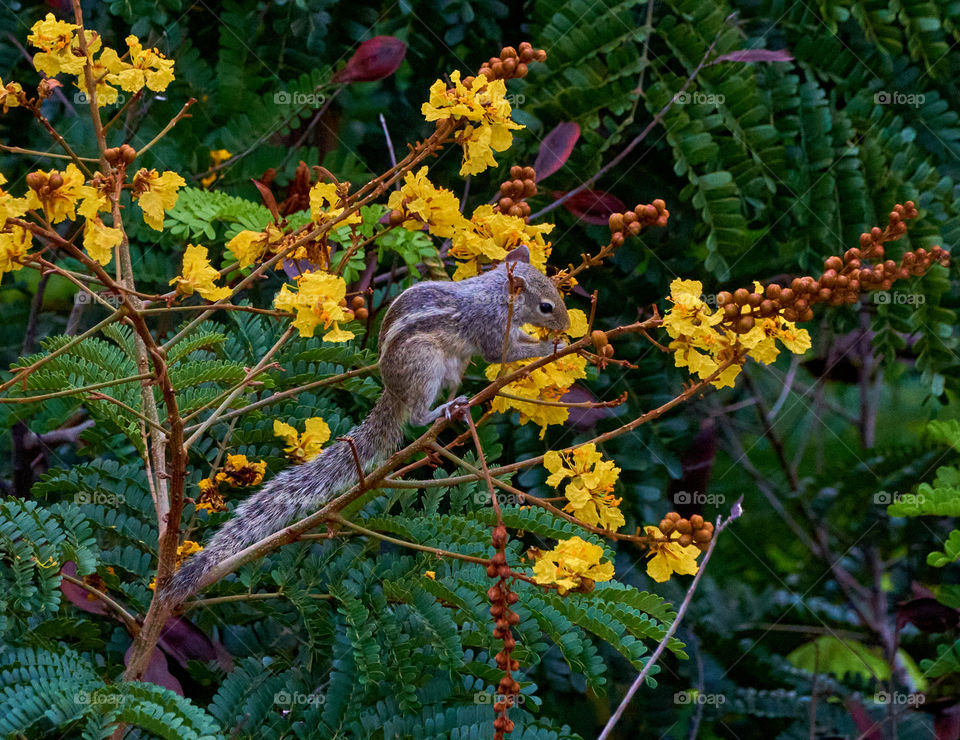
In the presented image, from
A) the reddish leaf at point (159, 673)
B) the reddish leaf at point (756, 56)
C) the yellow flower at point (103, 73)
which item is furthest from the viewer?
the reddish leaf at point (756, 56)

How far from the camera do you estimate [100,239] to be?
3.58ft

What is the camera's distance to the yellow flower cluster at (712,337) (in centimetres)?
122

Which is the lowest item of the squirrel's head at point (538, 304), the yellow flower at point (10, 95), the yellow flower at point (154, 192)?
the squirrel's head at point (538, 304)

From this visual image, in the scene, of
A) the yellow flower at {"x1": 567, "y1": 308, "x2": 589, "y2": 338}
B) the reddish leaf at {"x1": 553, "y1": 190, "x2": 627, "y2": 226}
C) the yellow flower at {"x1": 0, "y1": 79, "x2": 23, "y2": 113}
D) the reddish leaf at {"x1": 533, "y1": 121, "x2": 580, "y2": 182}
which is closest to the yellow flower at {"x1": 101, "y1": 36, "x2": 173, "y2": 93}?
the yellow flower at {"x1": 0, "y1": 79, "x2": 23, "y2": 113}

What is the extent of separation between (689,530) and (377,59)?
136cm

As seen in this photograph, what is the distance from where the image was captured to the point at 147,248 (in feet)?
7.25

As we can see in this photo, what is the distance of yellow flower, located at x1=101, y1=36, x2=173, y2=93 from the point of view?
1401 millimetres

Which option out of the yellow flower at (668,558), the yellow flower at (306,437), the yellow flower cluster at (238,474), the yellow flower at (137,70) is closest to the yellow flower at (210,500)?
the yellow flower cluster at (238,474)

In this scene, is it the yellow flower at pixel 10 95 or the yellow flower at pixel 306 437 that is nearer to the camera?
the yellow flower at pixel 10 95

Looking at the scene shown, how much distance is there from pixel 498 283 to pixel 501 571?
105 cm

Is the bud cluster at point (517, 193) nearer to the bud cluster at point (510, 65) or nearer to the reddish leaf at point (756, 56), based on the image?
the bud cluster at point (510, 65)

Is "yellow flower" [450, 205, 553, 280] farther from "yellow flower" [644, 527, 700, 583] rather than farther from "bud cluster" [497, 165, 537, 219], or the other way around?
"yellow flower" [644, 527, 700, 583]

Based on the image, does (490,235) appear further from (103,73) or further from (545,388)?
(103,73)

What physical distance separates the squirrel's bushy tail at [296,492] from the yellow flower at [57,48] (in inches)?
25.7
